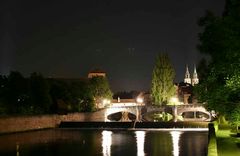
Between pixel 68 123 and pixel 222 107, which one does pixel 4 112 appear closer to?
pixel 68 123

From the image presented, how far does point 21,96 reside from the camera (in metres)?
85.0

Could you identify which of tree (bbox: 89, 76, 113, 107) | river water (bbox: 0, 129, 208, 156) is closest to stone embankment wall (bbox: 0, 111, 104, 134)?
river water (bbox: 0, 129, 208, 156)

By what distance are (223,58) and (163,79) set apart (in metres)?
81.9

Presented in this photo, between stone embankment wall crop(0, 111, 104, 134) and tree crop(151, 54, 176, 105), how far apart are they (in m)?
17.8

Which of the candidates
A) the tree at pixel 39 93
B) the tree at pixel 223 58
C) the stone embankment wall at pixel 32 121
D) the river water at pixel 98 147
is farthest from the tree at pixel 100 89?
the tree at pixel 223 58

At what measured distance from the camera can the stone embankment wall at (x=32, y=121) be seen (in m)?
73.4

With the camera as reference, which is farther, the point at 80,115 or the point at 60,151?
the point at 80,115

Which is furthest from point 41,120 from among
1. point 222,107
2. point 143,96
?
point 143,96

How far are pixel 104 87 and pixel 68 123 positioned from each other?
36.7 m

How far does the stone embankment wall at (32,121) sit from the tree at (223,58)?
47.2 m

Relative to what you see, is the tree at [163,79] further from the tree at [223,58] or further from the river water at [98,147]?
the tree at [223,58]

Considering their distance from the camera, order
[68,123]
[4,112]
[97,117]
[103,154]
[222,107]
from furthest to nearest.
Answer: [97,117], [68,123], [4,112], [103,154], [222,107]

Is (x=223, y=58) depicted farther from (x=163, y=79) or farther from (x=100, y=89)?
(x=100, y=89)

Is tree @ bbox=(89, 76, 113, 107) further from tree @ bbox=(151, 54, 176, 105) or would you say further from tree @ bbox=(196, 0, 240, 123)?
tree @ bbox=(196, 0, 240, 123)
